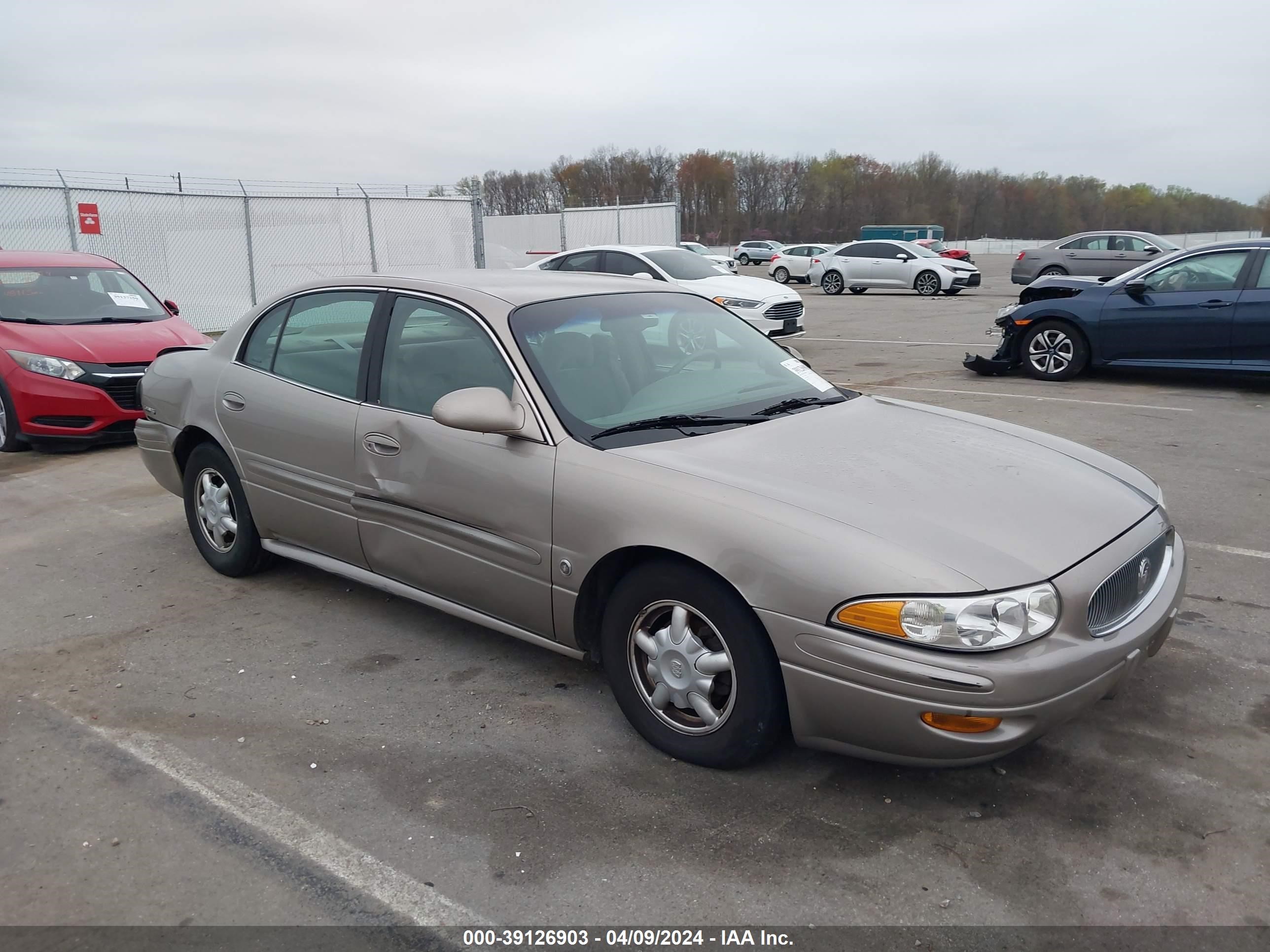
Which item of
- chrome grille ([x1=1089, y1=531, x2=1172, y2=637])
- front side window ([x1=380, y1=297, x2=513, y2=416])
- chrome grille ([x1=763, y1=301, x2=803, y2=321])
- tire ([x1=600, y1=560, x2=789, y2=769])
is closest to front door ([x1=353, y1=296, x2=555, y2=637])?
front side window ([x1=380, y1=297, x2=513, y2=416])

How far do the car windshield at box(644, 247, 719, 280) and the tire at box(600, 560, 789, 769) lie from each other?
1086cm

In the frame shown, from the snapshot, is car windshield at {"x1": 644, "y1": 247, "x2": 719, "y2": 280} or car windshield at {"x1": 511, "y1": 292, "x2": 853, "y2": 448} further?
car windshield at {"x1": 644, "y1": 247, "x2": 719, "y2": 280}

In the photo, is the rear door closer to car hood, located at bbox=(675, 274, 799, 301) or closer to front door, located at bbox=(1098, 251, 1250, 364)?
front door, located at bbox=(1098, 251, 1250, 364)

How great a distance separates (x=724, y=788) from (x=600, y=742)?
0.52 m

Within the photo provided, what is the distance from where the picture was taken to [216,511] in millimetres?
5035

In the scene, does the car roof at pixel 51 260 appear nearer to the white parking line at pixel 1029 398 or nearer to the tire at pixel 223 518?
the tire at pixel 223 518

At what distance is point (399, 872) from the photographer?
2.69 meters

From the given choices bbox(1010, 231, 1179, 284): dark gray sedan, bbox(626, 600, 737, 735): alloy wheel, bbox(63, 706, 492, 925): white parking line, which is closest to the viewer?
bbox(63, 706, 492, 925): white parking line

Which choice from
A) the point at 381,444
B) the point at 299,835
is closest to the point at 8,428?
the point at 381,444

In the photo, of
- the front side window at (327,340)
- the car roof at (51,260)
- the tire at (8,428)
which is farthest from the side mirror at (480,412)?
the car roof at (51,260)

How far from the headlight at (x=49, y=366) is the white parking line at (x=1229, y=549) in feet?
27.3

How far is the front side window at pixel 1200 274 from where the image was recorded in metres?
9.66

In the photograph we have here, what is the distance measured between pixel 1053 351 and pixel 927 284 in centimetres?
1558

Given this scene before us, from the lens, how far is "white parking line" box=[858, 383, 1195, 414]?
904 cm
